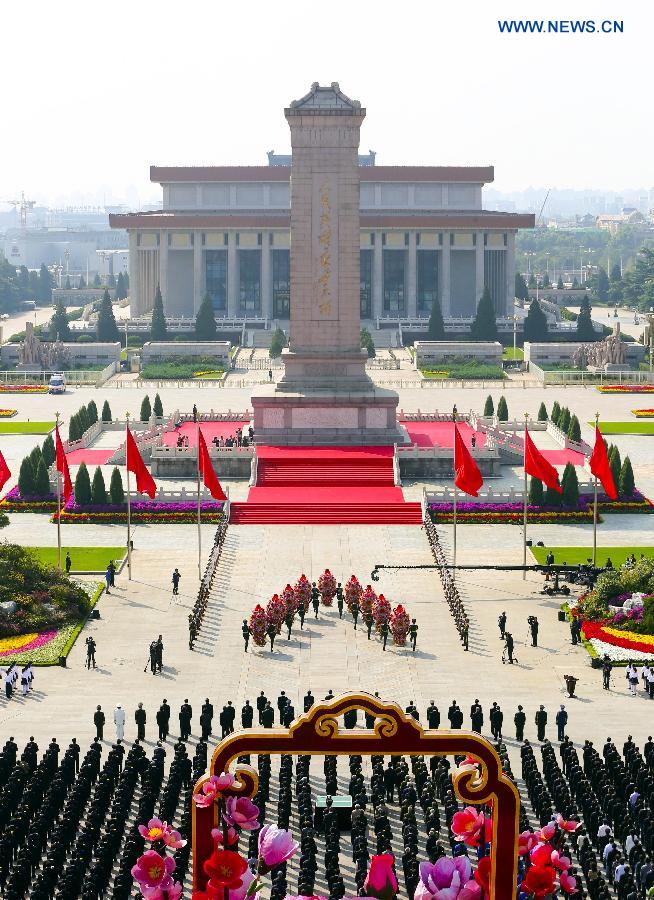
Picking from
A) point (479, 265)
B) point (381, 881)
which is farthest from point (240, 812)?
point (479, 265)

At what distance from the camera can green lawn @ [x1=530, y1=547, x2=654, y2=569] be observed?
164 ft

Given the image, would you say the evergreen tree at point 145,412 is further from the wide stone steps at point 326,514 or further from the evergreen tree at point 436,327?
the evergreen tree at point 436,327

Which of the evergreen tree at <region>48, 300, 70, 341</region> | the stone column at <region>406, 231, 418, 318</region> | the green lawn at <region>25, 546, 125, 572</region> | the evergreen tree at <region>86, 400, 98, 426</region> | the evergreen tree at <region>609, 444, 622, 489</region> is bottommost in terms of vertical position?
the green lawn at <region>25, 546, 125, 572</region>

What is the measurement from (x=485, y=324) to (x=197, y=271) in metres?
27.3

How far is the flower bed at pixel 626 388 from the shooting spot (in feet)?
306

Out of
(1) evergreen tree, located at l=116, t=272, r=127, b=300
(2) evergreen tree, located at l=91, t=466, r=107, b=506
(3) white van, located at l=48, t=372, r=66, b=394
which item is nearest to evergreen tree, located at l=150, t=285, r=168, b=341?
(3) white van, located at l=48, t=372, r=66, b=394

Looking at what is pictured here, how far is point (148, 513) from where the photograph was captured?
56781 mm

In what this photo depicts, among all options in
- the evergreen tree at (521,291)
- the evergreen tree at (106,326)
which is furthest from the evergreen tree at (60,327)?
the evergreen tree at (521,291)

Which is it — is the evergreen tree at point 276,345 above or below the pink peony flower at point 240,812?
below

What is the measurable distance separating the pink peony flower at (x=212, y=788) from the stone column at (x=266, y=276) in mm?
121439

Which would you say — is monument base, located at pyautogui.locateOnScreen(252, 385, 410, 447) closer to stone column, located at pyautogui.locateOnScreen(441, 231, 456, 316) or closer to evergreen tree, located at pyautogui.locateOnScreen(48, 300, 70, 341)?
evergreen tree, located at pyautogui.locateOnScreen(48, 300, 70, 341)

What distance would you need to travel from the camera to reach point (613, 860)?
2492 centimetres

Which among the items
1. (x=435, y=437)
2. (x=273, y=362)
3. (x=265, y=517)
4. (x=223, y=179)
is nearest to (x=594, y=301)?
(x=223, y=179)

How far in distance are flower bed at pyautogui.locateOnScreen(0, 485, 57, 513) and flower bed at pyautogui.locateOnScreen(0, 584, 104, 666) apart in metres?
16.3
